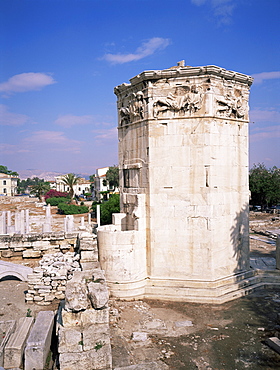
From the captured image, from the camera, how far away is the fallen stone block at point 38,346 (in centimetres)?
573

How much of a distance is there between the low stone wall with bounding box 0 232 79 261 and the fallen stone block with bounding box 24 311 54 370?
21.9 ft

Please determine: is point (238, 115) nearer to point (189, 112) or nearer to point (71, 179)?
point (189, 112)

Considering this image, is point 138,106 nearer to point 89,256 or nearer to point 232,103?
point 232,103

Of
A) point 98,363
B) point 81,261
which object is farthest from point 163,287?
point 98,363

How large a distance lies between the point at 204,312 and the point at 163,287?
4.87ft

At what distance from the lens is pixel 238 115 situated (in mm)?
10031

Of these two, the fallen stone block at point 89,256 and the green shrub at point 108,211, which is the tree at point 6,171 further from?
the fallen stone block at point 89,256

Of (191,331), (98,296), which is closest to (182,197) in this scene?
(191,331)

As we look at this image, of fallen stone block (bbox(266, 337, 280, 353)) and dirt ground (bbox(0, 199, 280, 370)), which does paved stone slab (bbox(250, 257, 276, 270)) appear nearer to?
dirt ground (bbox(0, 199, 280, 370))

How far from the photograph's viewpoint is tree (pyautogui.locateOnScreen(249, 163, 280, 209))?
34.3 m

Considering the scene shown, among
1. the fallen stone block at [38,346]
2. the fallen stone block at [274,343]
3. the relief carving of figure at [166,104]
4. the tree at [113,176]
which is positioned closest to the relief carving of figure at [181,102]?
the relief carving of figure at [166,104]

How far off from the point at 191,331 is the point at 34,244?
8.25 meters

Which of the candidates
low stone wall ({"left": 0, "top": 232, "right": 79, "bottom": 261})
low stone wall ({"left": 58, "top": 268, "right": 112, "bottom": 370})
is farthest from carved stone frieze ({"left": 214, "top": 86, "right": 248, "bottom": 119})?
low stone wall ({"left": 0, "top": 232, "right": 79, "bottom": 261})

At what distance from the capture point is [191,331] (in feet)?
23.9
